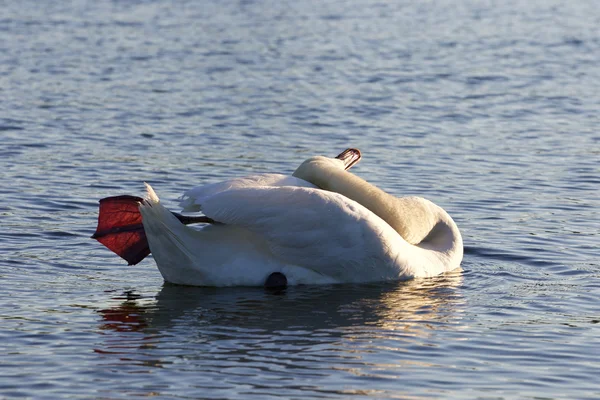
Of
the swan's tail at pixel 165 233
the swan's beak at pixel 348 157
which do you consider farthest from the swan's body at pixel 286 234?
the swan's beak at pixel 348 157

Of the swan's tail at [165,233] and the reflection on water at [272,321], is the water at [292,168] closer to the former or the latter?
the reflection on water at [272,321]

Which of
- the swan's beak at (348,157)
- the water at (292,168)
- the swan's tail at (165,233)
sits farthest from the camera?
the swan's beak at (348,157)

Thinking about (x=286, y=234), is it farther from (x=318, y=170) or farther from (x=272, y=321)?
(x=318, y=170)

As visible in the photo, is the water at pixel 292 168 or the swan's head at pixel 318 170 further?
the swan's head at pixel 318 170

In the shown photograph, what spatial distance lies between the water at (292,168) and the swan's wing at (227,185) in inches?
28.7

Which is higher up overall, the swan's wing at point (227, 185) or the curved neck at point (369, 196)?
the swan's wing at point (227, 185)

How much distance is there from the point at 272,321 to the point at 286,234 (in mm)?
824

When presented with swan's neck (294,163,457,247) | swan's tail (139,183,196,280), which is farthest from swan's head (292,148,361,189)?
swan's tail (139,183,196,280)

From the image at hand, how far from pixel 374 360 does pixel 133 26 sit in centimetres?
2138

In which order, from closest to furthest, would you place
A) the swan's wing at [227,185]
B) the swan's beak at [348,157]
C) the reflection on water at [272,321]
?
the reflection on water at [272,321] → the swan's wing at [227,185] → the swan's beak at [348,157]

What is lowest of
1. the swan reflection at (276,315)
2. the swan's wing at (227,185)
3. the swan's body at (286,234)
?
the swan reflection at (276,315)

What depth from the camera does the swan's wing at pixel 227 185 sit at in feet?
29.9

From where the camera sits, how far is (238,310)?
8.73 meters

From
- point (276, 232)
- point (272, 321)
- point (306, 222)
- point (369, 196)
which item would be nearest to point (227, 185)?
point (276, 232)
